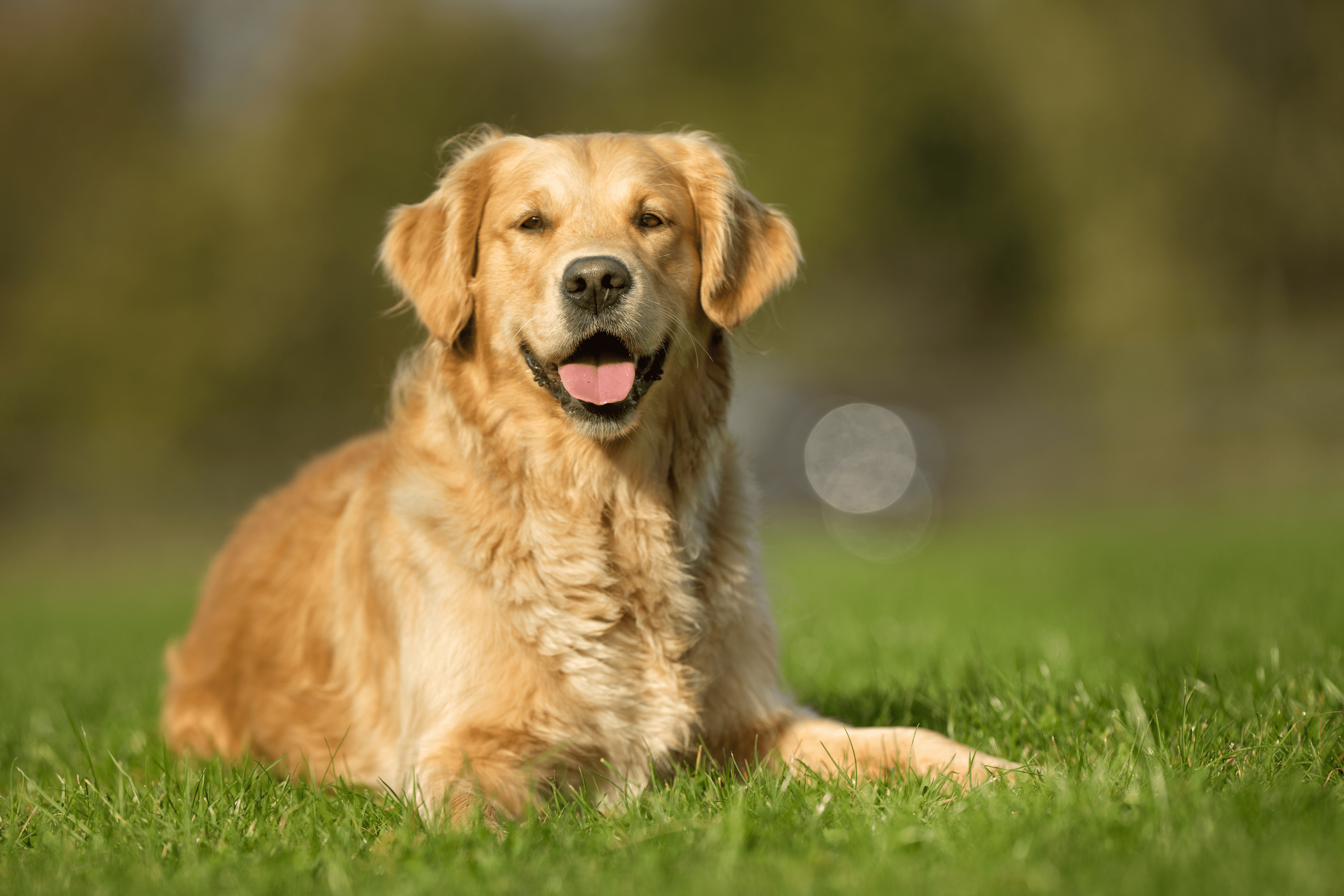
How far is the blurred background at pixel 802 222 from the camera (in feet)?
64.6

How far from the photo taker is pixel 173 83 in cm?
3075

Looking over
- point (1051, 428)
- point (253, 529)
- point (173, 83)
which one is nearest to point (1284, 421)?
point (1051, 428)

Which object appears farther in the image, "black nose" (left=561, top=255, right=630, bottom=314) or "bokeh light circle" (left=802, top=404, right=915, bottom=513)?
"bokeh light circle" (left=802, top=404, right=915, bottom=513)

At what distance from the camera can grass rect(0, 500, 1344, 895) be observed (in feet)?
7.58

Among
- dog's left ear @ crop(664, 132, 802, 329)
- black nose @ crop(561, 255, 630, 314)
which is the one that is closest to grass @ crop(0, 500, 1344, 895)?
dog's left ear @ crop(664, 132, 802, 329)

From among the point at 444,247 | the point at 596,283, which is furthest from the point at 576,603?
the point at 444,247

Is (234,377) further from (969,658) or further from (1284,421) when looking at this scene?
(969,658)

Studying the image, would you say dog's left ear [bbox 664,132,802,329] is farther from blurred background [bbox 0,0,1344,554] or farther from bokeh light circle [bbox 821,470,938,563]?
blurred background [bbox 0,0,1344,554]

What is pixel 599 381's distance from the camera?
3738mm

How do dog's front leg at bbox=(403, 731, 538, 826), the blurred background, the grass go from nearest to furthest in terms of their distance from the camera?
1. the grass
2. dog's front leg at bbox=(403, 731, 538, 826)
3. the blurred background

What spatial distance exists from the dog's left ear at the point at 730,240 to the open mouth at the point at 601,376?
32 centimetres

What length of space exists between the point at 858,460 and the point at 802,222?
14.0 m

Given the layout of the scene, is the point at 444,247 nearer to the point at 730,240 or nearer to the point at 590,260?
the point at 590,260

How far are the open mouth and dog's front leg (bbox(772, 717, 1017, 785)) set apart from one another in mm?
1093
